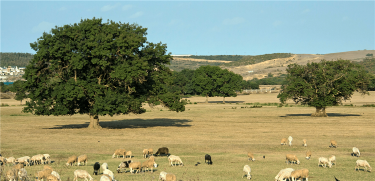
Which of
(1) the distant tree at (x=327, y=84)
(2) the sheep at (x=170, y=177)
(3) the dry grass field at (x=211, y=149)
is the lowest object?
(3) the dry grass field at (x=211, y=149)

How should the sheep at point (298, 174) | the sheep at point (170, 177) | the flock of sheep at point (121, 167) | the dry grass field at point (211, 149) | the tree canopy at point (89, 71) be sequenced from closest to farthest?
the flock of sheep at point (121, 167)
the sheep at point (170, 177)
the sheep at point (298, 174)
the dry grass field at point (211, 149)
the tree canopy at point (89, 71)

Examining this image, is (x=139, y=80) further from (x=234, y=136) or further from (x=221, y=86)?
(x=221, y=86)

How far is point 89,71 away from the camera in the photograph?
133 feet

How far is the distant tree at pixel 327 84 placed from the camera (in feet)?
187

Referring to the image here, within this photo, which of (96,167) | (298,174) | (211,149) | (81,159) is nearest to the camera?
(298,174)

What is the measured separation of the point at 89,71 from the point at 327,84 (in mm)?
35636

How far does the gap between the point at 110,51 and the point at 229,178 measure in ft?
83.2

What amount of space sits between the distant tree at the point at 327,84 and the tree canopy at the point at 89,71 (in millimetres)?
23929

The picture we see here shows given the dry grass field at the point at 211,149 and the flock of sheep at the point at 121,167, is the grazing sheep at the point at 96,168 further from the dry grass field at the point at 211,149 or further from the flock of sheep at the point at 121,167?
the dry grass field at the point at 211,149

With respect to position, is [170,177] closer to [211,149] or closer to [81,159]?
[81,159]

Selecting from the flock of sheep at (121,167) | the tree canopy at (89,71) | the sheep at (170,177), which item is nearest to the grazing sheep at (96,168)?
the flock of sheep at (121,167)

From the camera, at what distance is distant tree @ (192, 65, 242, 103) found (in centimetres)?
11244

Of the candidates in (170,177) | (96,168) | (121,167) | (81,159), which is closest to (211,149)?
(121,167)

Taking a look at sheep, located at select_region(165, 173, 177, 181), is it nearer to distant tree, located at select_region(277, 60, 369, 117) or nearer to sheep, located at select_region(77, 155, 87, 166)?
sheep, located at select_region(77, 155, 87, 166)
